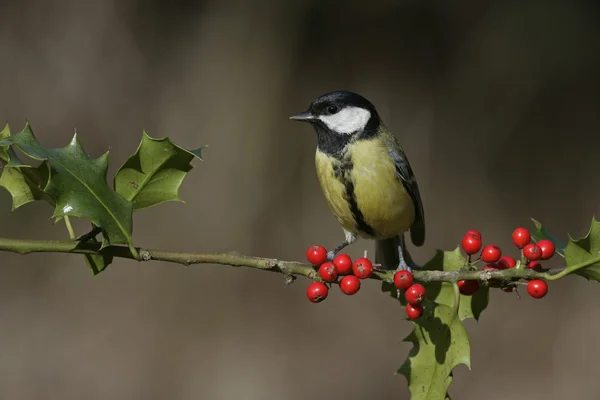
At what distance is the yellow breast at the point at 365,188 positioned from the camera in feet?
11.3

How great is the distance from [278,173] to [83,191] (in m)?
5.86

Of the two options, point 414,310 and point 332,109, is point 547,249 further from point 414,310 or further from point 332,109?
point 332,109

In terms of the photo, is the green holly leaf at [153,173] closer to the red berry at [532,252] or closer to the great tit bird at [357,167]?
the red berry at [532,252]

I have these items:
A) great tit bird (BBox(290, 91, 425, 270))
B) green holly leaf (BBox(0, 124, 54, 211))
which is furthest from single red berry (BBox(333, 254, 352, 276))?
great tit bird (BBox(290, 91, 425, 270))

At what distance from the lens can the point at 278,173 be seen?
25.4ft

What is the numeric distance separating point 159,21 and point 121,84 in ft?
2.60

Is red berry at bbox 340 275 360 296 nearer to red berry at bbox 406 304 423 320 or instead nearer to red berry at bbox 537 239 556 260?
red berry at bbox 406 304 423 320

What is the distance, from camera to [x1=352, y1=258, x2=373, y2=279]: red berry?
2.14 meters

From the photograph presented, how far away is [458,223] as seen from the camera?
317 inches

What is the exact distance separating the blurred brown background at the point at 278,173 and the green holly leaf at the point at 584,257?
5166 mm

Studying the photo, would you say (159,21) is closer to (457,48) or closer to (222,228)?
(222,228)

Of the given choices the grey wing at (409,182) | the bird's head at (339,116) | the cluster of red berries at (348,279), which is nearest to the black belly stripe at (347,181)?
the bird's head at (339,116)

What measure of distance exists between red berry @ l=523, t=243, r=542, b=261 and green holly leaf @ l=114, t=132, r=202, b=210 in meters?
0.92

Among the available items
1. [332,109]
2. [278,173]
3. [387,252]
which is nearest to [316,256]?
[332,109]
